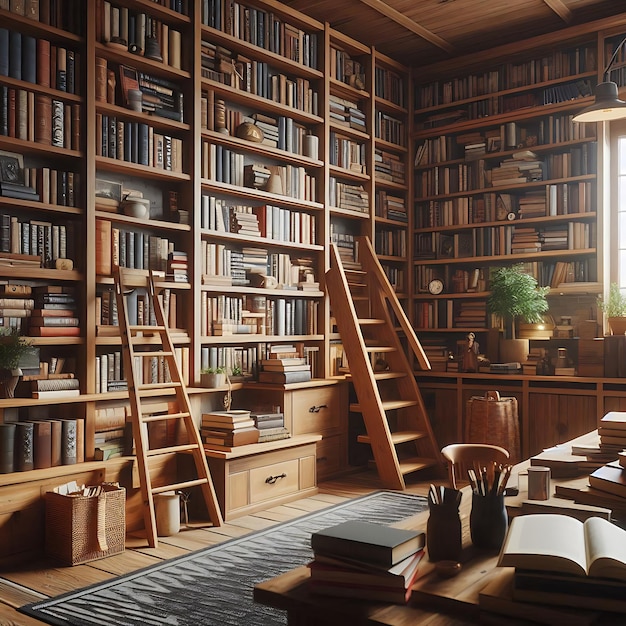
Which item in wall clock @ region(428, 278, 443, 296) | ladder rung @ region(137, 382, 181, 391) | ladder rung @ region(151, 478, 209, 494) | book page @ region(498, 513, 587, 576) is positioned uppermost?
wall clock @ region(428, 278, 443, 296)

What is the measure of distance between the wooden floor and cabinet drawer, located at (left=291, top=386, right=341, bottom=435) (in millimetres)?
547

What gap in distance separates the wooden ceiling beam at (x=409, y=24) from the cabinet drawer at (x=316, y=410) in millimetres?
2823

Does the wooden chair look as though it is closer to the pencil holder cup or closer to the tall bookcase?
the pencil holder cup

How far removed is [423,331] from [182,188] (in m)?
2.71

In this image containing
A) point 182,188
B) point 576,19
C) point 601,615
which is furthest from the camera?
point 576,19

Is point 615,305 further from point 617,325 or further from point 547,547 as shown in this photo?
point 547,547

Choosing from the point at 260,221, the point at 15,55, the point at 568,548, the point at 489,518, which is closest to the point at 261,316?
the point at 260,221

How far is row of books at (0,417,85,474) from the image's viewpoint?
362 centimetres

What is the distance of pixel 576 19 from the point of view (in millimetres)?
5719

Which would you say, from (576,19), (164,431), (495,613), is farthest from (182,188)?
(495,613)

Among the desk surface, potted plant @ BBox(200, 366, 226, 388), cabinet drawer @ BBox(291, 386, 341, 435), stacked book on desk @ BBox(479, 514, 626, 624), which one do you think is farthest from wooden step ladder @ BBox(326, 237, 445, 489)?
stacked book on desk @ BBox(479, 514, 626, 624)

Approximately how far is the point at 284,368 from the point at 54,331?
5.32 ft

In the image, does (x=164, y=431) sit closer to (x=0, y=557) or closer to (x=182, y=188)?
(x=0, y=557)

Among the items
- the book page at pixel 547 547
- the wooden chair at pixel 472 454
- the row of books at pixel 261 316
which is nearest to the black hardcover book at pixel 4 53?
the row of books at pixel 261 316
